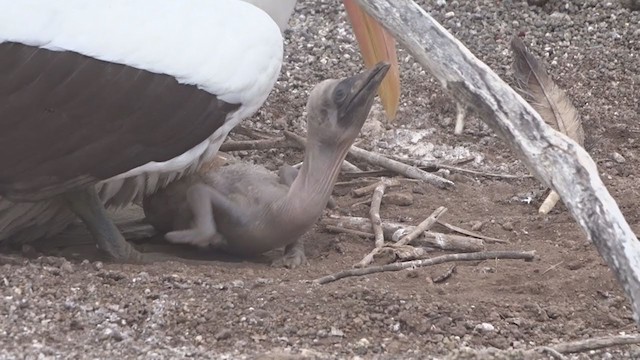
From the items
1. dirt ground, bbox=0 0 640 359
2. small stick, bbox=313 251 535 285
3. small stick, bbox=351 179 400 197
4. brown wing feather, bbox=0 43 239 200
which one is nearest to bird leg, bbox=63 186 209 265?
dirt ground, bbox=0 0 640 359

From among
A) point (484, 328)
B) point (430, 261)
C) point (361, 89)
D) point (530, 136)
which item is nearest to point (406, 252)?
point (430, 261)

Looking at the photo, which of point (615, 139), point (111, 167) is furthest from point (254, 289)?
point (615, 139)

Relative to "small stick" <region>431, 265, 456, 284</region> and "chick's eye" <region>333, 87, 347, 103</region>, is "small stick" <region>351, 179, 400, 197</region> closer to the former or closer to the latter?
"chick's eye" <region>333, 87, 347, 103</region>

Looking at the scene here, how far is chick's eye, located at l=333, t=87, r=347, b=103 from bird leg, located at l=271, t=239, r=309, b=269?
0.61m

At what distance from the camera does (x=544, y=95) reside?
19.4 ft

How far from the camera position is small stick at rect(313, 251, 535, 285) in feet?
14.8

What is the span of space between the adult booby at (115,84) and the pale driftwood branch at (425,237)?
997 mm

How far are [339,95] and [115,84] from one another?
1.00m

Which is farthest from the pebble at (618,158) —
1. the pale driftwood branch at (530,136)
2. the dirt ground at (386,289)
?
the pale driftwood branch at (530,136)

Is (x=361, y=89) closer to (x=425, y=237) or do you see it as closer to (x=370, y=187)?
(x=425, y=237)

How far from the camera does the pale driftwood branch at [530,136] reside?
3443mm

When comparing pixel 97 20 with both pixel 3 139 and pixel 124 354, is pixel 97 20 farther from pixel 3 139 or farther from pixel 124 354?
pixel 124 354

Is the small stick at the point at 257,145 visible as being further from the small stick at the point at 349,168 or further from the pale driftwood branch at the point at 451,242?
the pale driftwood branch at the point at 451,242

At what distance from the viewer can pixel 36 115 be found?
4320 mm
